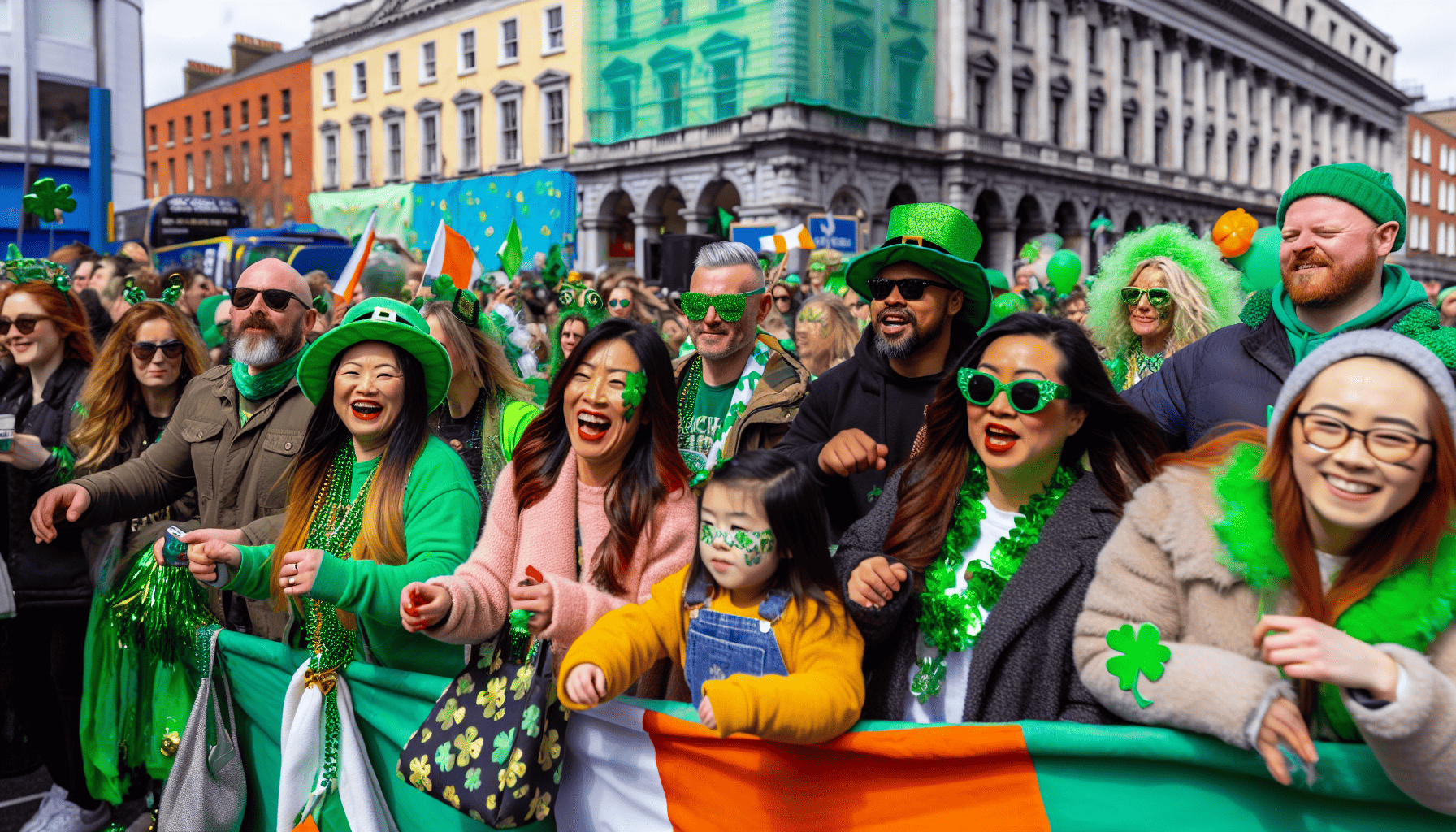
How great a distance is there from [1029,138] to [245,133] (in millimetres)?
35209

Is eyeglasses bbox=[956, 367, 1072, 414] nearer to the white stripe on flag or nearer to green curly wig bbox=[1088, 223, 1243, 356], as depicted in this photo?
the white stripe on flag

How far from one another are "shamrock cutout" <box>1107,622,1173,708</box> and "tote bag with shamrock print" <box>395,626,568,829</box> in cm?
120

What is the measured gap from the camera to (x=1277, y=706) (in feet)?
5.54

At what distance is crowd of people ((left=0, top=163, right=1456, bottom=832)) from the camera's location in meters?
1.70

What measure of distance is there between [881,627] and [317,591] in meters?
1.30

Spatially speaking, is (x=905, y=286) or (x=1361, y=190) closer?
(x=1361, y=190)

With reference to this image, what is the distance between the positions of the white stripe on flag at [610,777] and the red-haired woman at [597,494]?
273mm

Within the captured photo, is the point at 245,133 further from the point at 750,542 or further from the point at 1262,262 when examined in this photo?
the point at 750,542

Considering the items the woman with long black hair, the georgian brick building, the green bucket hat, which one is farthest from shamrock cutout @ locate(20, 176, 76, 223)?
the georgian brick building

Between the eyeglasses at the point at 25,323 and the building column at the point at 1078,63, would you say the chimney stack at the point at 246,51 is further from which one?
the eyeglasses at the point at 25,323

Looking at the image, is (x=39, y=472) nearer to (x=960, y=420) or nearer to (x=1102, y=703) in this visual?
(x=960, y=420)

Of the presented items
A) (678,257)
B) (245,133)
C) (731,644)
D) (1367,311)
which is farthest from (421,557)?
(245,133)

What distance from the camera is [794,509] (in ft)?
7.07

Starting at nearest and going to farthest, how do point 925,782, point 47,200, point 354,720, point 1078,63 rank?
point 925,782 → point 354,720 → point 47,200 → point 1078,63
